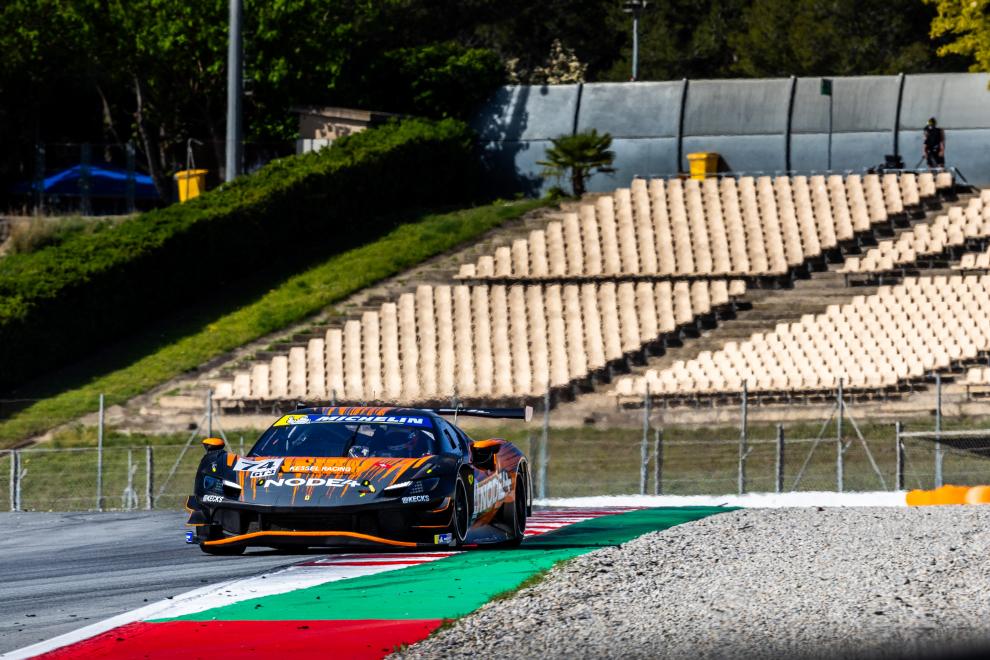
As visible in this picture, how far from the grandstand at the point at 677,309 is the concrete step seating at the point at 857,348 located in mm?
44

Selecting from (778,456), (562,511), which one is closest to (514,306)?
(778,456)

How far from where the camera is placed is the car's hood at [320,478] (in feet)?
43.5

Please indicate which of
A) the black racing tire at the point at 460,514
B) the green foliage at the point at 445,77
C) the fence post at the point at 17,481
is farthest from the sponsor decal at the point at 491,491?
the green foliage at the point at 445,77

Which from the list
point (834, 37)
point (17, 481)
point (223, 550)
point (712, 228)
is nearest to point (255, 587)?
point (223, 550)

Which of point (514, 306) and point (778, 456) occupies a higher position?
point (514, 306)

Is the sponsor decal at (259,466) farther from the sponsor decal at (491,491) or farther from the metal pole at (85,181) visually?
the metal pole at (85,181)

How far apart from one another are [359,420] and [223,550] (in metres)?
1.61

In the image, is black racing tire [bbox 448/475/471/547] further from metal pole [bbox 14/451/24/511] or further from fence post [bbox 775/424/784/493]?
metal pole [bbox 14/451/24/511]

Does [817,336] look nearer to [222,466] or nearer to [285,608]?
[222,466]

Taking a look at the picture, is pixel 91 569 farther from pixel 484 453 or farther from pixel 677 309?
pixel 677 309

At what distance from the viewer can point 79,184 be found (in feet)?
159

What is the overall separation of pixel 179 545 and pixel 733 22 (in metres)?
60.7

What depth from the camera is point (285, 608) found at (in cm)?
1044

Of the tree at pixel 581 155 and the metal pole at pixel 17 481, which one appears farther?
the tree at pixel 581 155
